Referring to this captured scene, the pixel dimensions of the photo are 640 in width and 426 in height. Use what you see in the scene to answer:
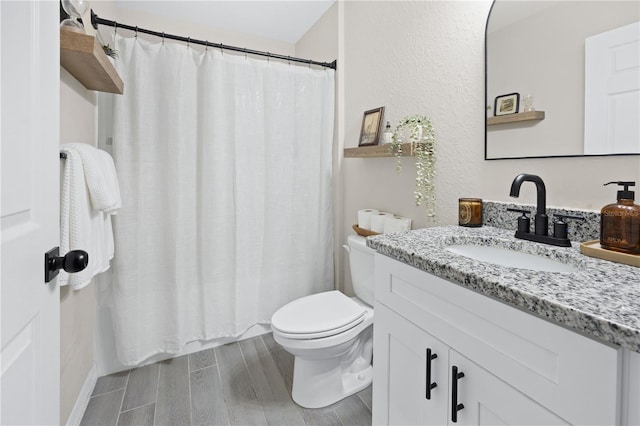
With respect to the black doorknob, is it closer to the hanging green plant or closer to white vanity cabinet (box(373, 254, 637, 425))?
white vanity cabinet (box(373, 254, 637, 425))

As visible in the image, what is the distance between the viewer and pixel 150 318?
1863mm

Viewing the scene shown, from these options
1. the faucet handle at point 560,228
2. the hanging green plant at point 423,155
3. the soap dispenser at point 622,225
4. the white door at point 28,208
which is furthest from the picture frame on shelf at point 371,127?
the white door at point 28,208

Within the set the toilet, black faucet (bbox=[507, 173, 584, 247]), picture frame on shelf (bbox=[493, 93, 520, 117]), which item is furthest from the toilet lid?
picture frame on shelf (bbox=[493, 93, 520, 117])

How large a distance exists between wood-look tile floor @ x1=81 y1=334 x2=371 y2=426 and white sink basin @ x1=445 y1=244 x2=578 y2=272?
0.95 meters

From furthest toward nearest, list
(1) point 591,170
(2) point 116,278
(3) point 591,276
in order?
(2) point 116,278 → (1) point 591,170 → (3) point 591,276

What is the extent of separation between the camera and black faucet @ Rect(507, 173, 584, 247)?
0.98 meters

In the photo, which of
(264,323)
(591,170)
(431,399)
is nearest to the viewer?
(431,399)

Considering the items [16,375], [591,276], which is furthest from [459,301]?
[16,375]

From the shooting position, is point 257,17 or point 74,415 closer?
point 74,415

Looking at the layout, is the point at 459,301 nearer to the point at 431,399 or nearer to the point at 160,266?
the point at 431,399

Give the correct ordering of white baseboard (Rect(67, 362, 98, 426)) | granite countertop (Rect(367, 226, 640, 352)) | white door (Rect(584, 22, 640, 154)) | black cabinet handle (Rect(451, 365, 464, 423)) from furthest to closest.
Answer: white baseboard (Rect(67, 362, 98, 426)), white door (Rect(584, 22, 640, 154)), black cabinet handle (Rect(451, 365, 464, 423)), granite countertop (Rect(367, 226, 640, 352))

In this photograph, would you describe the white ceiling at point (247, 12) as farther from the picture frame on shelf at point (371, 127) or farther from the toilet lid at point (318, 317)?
the toilet lid at point (318, 317)

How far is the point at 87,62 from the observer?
120cm

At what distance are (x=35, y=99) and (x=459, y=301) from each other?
102 centimetres
